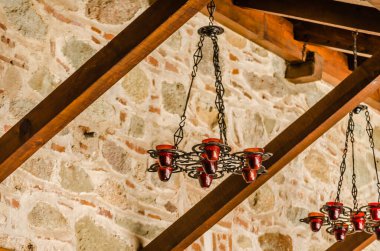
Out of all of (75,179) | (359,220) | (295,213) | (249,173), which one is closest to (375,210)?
(359,220)

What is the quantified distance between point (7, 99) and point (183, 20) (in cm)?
100

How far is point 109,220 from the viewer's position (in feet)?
13.1

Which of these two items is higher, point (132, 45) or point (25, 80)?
point (25, 80)

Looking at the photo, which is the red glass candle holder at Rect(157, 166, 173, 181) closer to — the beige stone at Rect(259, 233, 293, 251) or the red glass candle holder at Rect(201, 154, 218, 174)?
the red glass candle holder at Rect(201, 154, 218, 174)

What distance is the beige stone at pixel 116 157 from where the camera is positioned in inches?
159

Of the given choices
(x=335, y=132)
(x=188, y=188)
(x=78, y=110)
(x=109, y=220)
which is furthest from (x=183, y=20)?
(x=335, y=132)

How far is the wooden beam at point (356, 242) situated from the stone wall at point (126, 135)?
1.48 ft

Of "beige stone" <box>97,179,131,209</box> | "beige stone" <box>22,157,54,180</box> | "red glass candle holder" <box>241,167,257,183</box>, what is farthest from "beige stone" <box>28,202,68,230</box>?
"red glass candle holder" <box>241,167,257,183</box>

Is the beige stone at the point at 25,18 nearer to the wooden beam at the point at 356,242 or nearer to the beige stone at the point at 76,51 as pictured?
the beige stone at the point at 76,51

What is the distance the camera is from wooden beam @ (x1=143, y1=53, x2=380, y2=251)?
12.8ft

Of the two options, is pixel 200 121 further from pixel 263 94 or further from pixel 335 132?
pixel 335 132

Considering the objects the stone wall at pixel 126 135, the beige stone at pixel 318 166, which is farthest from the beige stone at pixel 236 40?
the beige stone at pixel 318 166

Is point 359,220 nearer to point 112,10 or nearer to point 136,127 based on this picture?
point 136,127

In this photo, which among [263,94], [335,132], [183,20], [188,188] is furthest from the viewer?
[335,132]
